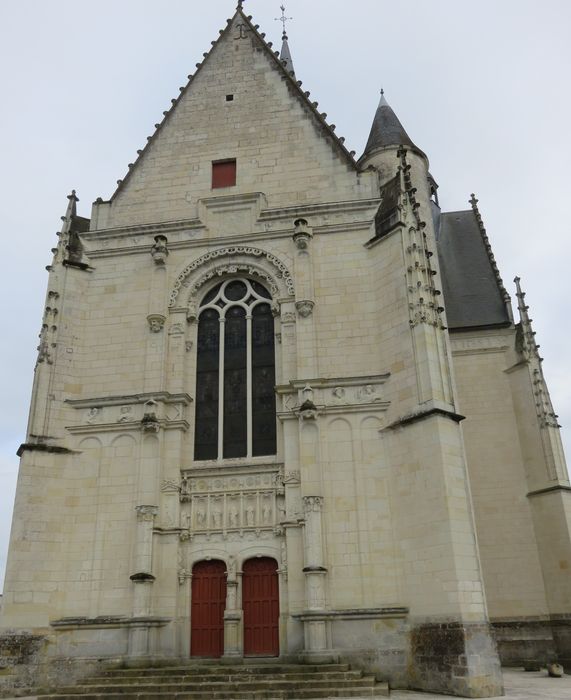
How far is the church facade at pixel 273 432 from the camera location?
39.3 feet

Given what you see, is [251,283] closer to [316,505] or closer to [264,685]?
[316,505]

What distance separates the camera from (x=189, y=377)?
14656mm

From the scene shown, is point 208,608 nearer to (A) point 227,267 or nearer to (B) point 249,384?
(B) point 249,384

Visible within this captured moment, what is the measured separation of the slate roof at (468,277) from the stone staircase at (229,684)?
10.9 meters

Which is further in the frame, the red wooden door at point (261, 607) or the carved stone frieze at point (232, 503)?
the carved stone frieze at point (232, 503)

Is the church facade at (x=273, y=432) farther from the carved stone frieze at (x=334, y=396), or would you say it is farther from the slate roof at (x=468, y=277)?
the slate roof at (x=468, y=277)

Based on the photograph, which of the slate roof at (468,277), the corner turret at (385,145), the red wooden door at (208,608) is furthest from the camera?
the slate roof at (468,277)

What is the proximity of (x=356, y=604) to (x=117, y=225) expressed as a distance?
10699 mm

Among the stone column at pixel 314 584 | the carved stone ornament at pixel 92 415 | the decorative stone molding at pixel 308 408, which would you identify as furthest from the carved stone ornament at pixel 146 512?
the decorative stone molding at pixel 308 408

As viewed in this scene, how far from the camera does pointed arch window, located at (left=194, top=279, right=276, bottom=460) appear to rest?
14.0 meters

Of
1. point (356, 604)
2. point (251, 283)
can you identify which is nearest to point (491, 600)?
point (356, 604)

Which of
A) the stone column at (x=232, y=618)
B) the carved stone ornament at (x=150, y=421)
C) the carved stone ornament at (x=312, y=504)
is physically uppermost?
the carved stone ornament at (x=150, y=421)

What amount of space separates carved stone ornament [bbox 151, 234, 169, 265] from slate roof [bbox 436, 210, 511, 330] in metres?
8.62

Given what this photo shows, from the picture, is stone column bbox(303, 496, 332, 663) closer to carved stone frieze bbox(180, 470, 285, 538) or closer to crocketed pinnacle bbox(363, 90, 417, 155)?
carved stone frieze bbox(180, 470, 285, 538)
